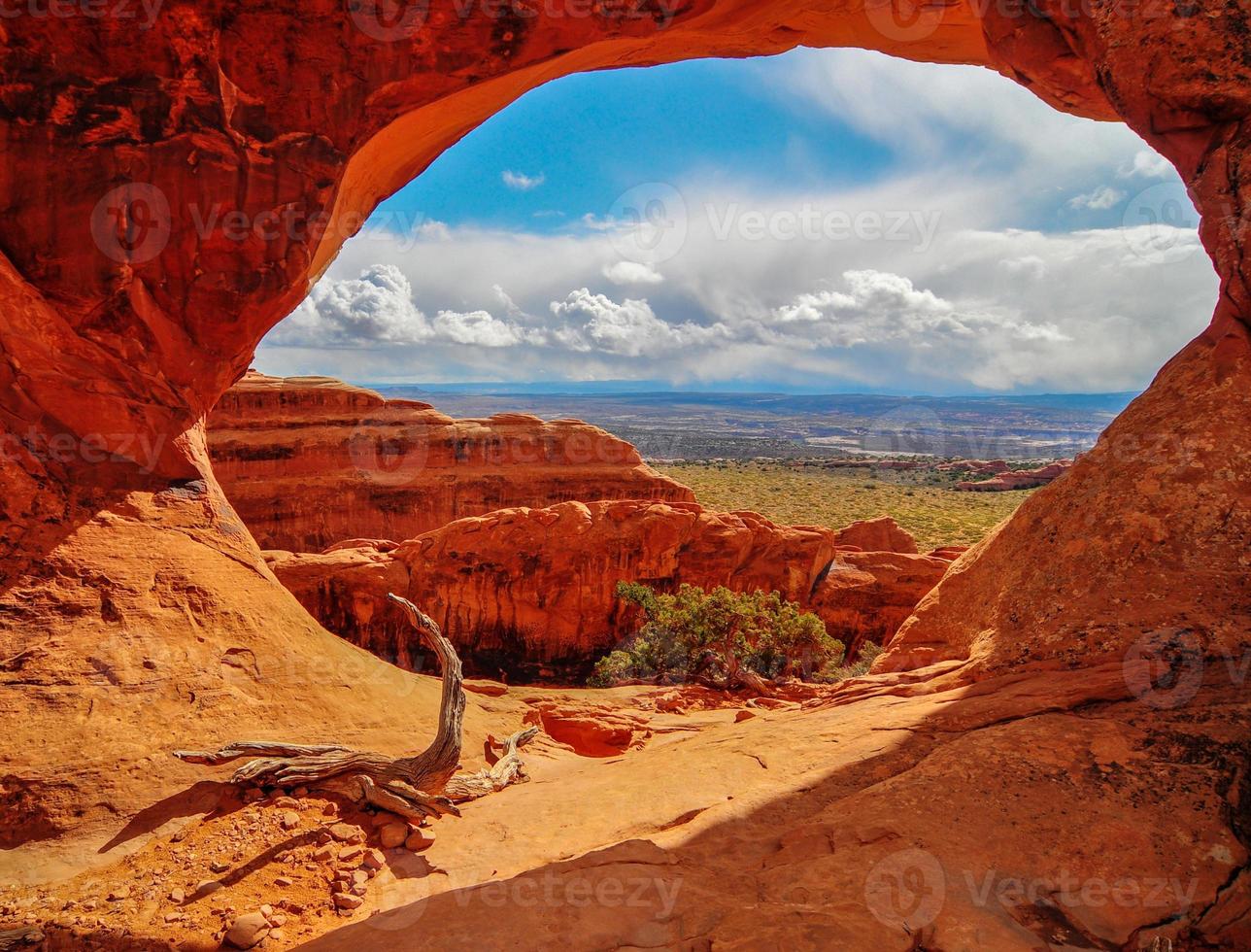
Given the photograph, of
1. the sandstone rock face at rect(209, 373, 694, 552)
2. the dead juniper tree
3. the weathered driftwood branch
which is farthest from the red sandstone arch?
the sandstone rock face at rect(209, 373, 694, 552)

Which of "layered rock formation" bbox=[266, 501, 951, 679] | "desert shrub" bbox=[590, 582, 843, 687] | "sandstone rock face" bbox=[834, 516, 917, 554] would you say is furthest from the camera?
"sandstone rock face" bbox=[834, 516, 917, 554]

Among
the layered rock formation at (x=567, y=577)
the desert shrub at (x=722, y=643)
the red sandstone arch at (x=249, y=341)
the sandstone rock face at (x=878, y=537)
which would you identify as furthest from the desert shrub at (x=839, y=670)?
the sandstone rock face at (x=878, y=537)

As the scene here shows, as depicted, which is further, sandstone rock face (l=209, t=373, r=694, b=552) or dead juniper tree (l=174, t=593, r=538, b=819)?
sandstone rock face (l=209, t=373, r=694, b=552)

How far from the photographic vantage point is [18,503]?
906cm

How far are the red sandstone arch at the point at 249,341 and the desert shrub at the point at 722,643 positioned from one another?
30.8 feet

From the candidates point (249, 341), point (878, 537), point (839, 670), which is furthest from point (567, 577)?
point (878, 537)

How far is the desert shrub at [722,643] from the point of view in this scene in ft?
63.6

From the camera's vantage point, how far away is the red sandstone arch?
7.25 metres

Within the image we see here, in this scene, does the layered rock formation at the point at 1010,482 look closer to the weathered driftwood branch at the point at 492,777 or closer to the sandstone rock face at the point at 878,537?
the sandstone rock face at the point at 878,537

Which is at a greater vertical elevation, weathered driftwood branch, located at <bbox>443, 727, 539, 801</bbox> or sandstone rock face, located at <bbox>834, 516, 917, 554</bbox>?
sandstone rock face, located at <bbox>834, 516, 917, 554</bbox>

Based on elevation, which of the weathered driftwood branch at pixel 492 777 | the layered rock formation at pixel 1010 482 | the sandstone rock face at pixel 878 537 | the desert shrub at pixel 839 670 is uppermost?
the layered rock formation at pixel 1010 482

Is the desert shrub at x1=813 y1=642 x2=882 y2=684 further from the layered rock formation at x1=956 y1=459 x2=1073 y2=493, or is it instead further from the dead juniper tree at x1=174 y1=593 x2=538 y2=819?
the layered rock formation at x1=956 y1=459 x2=1073 y2=493

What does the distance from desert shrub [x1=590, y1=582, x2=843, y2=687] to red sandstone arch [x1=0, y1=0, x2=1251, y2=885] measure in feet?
30.8

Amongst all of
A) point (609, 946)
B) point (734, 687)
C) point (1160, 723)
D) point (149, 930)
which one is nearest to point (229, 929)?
point (149, 930)
